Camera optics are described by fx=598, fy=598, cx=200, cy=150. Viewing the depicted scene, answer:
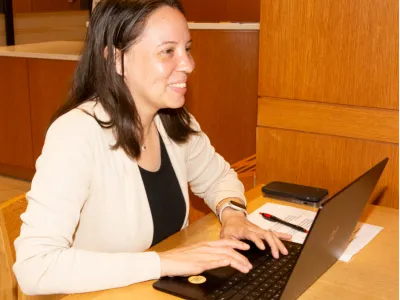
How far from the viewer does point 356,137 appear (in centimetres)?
189

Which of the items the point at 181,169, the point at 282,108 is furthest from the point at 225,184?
the point at 282,108

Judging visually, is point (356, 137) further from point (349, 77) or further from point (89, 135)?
point (89, 135)

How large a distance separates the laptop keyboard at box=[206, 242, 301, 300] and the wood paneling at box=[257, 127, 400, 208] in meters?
0.64

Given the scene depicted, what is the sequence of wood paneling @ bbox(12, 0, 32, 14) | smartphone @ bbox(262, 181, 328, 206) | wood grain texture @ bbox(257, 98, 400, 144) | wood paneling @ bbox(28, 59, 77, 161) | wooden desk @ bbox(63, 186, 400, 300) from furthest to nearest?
1. wood paneling @ bbox(12, 0, 32, 14)
2. wood paneling @ bbox(28, 59, 77, 161)
3. wood grain texture @ bbox(257, 98, 400, 144)
4. smartphone @ bbox(262, 181, 328, 206)
5. wooden desk @ bbox(63, 186, 400, 300)

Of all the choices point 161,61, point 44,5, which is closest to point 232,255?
point 161,61

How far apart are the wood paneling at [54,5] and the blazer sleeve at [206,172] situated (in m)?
5.83

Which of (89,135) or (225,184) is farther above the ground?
(89,135)

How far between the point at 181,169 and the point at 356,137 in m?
0.59

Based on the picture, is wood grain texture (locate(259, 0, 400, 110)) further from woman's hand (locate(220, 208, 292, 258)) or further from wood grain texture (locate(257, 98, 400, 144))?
woman's hand (locate(220, 208, 292, 258))

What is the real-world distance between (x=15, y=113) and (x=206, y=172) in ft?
9.58

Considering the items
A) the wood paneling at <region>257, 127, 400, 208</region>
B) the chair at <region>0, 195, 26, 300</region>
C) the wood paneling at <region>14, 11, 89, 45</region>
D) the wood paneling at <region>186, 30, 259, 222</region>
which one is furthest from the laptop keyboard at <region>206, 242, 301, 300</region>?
the wood paneling at <region>14, 11, 89, 45</region>

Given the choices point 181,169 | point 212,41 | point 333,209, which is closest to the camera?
point 333,209

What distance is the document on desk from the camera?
144 centimetres

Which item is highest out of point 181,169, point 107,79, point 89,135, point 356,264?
point 107,79
